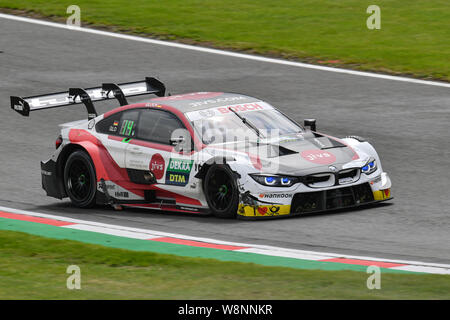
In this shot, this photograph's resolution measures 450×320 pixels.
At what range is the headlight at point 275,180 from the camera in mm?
11445

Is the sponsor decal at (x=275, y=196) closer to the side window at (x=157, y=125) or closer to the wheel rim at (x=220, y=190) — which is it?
the wheel rim at (x=220, y=190)

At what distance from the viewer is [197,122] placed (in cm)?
1233

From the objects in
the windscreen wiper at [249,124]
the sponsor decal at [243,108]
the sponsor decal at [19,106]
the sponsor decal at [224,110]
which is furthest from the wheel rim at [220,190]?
the sponsor decal at [19,106]

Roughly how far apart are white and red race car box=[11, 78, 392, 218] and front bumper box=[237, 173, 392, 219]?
0.01 meters

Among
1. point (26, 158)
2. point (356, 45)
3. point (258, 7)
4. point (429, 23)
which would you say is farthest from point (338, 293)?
point (258, 7)

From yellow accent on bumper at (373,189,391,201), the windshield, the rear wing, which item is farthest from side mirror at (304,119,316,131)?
the rear wing

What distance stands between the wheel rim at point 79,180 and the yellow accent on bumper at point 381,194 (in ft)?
11.8

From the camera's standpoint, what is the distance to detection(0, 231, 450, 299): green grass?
8078 millimetres

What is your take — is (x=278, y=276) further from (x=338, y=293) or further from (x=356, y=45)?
(x=356, y=45)

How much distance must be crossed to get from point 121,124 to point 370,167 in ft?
10.5

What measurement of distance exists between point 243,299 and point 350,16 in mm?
18121

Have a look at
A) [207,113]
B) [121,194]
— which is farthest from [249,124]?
[121,194]

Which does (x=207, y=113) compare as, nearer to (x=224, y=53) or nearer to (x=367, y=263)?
(x=367, y=263)

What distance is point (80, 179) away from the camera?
43.3ft
